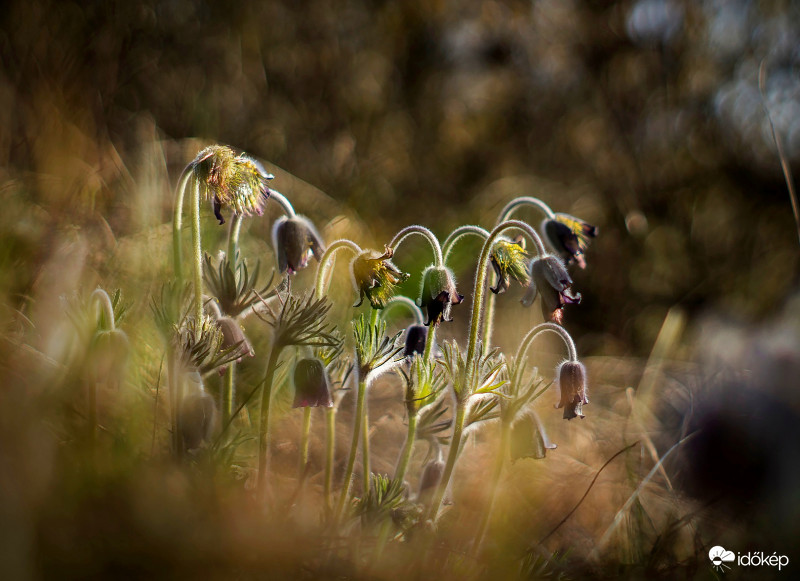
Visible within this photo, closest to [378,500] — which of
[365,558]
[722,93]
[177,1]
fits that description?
[365,558]

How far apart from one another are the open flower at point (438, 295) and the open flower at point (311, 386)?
0.91 feet

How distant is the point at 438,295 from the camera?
141 centimetres

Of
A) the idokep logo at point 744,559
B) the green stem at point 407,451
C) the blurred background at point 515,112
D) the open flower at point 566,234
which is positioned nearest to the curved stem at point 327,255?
the green stem at point 407,451

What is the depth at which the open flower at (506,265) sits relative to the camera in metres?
1.42

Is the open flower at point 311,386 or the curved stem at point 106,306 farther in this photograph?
the open flower at point 311,386

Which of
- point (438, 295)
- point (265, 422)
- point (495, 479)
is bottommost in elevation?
point (495, 479)

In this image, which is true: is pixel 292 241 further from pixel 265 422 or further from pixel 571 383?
pixel 571 383

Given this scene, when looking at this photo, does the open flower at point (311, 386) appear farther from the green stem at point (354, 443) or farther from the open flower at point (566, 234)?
the open flower at point (566, 234)

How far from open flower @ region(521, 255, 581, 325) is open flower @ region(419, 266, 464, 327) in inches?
7.4

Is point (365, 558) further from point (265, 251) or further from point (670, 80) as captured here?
point (670, 80)

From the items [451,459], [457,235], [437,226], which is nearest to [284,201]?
[457,235]

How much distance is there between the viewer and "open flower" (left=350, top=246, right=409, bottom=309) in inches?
53.7

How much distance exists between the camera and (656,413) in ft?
7.75

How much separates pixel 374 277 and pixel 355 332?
17 cm
